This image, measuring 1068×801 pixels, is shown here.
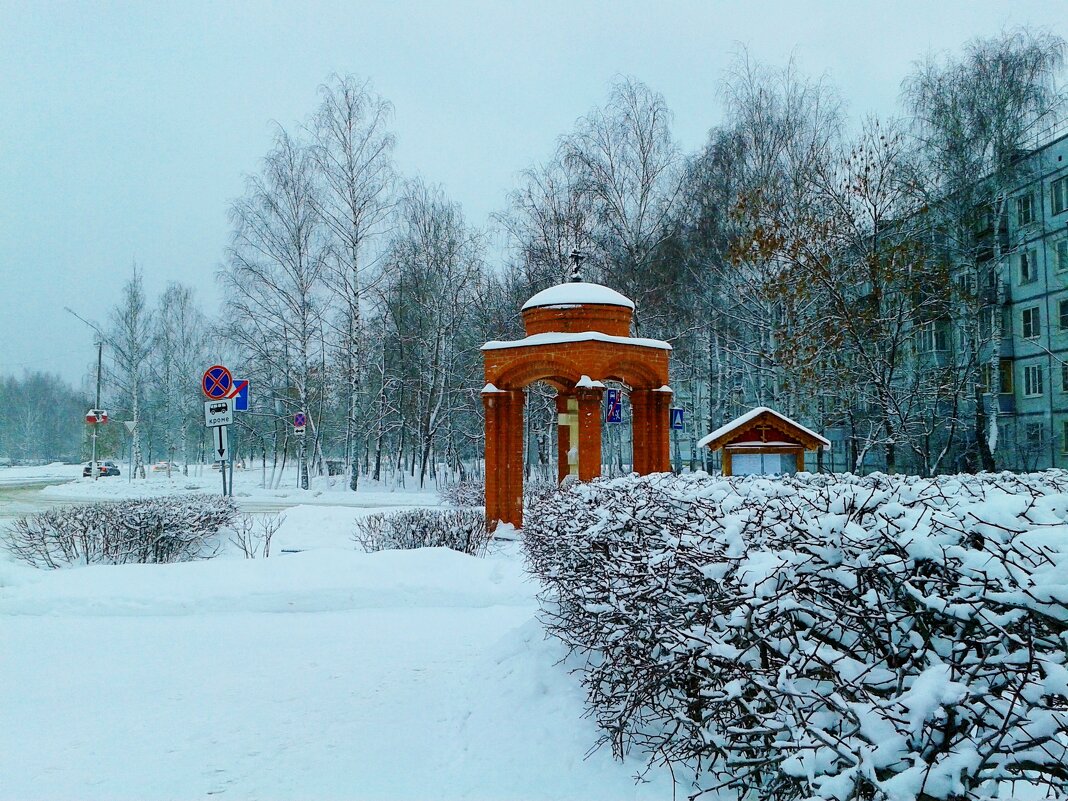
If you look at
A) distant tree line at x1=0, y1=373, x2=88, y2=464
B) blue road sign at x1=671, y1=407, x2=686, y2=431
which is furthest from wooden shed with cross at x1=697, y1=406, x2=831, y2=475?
distant tree line at x1=0, y1=373, x2=88, y2=464


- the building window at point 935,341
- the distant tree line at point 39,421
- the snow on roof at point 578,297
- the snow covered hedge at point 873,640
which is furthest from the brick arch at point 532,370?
the distant tree line at point 39,421

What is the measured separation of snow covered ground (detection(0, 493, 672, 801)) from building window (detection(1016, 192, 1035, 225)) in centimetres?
2327

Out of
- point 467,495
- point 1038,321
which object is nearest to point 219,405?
point 467,495

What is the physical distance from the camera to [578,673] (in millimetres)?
4789

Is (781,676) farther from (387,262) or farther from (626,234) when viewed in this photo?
(387,262)

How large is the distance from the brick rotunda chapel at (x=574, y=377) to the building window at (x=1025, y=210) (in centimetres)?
1737

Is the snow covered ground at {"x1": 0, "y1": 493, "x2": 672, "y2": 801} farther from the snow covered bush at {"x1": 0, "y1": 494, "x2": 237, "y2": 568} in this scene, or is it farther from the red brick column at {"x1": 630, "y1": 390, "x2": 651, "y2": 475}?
the red brick column at {"x1": 630, "y1": 390, "x2": 651, "y2": 475}

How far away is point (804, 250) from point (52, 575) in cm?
1460

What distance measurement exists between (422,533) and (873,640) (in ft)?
29.7

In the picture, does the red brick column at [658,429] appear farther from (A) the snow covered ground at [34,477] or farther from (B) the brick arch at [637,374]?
(A) the snow covered ground at [34,477]

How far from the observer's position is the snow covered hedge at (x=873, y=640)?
178 centimetres

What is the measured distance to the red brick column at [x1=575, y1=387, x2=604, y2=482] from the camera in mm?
12266

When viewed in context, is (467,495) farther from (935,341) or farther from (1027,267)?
(1027,267)

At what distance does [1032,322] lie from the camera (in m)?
26.2
